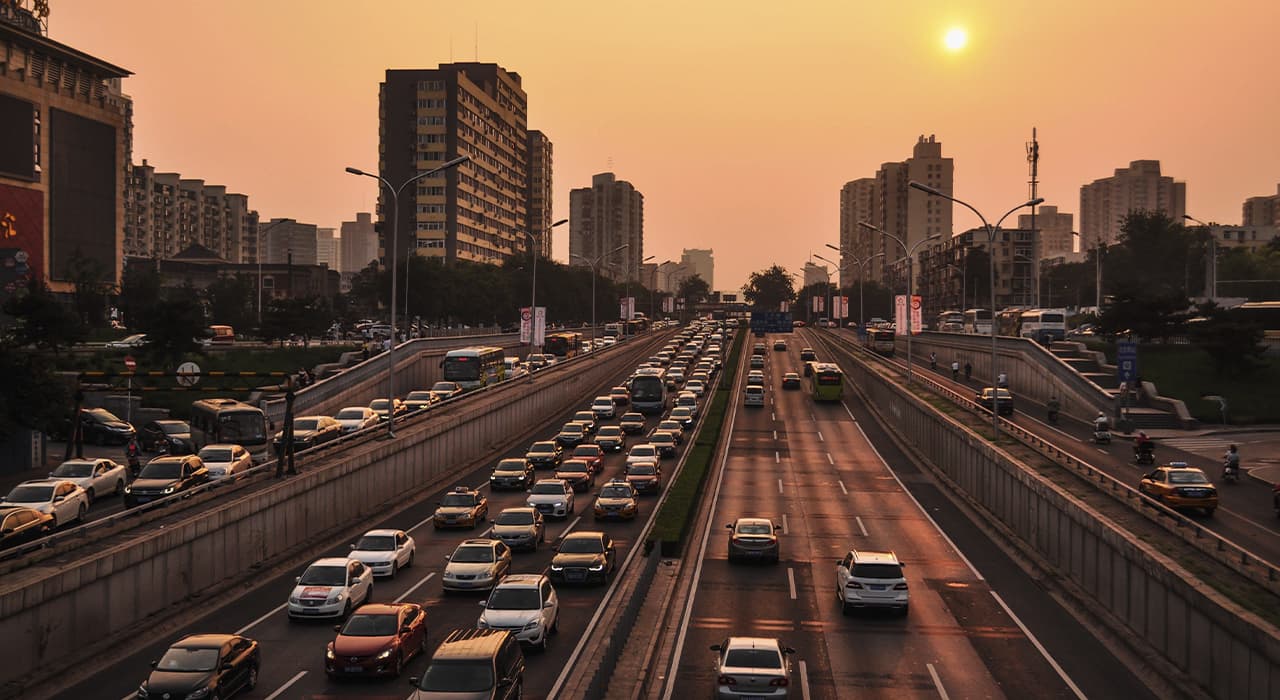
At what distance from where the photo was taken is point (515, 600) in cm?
2433

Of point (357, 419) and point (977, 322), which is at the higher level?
point (977, 322)

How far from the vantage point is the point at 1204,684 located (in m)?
21.1

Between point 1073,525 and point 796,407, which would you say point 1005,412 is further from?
point 1073,525

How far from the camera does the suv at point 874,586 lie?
1079 inches

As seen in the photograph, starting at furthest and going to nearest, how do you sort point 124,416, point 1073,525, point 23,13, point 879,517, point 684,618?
point 23,13 < point 124,416 < point 879,517 < point 1073,525 < point 684,618

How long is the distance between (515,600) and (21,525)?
14.6 meters

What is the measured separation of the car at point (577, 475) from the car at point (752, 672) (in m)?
27.9

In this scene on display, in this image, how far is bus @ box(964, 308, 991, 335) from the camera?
126188 millimetres

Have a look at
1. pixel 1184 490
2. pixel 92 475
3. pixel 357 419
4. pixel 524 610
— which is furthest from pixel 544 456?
pixel 524 610

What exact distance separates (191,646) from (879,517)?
28.8 m

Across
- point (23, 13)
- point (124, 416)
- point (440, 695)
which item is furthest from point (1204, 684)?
point (23, 13)

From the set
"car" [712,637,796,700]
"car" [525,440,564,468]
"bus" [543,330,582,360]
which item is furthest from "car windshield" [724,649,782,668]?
"bus" [543,330,582,360]

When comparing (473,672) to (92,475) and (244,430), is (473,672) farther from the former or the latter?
(244,430)

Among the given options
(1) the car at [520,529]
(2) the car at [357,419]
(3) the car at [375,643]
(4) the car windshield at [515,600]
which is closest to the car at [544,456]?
(2) the car at [357,419]
